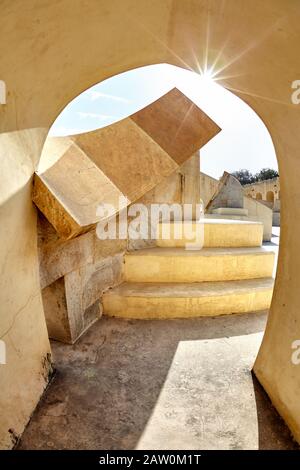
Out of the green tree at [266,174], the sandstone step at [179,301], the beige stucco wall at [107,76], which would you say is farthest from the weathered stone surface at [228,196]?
the green tree at [266,174]

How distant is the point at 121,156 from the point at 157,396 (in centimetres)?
272

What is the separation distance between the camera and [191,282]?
366 cm

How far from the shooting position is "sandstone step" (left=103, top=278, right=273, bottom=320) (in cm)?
319

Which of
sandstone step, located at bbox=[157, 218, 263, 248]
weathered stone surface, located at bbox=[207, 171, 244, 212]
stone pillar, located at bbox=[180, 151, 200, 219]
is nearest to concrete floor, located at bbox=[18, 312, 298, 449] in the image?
sandstone step, located at bbox=[157, 218, 263, 248]

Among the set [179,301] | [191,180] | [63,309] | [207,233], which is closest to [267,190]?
[191,180]

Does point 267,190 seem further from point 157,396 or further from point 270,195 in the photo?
point 157,396

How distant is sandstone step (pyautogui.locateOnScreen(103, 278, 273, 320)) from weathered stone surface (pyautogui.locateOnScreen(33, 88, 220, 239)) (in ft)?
4.09

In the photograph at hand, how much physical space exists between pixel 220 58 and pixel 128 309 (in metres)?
2.92

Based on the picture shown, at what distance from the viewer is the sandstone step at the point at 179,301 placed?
10.5 ft

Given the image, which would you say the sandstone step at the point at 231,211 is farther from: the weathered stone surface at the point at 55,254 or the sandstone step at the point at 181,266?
the weathered stone surface at the point at 55,254

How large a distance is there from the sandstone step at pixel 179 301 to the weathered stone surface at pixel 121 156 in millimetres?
1248

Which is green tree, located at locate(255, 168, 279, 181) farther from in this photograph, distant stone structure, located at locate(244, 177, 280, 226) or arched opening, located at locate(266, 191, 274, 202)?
arched opening, located at locate(266, 191, 274, 202)

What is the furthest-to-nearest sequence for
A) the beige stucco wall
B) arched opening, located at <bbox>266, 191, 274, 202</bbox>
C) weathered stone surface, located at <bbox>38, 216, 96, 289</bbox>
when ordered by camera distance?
arched opening, located at <bbox>266, 191, 274, 202</bbox> → weathered stone surface, located at <bbox>38, 216, 96, 289</bbox> → the beige stucco wall

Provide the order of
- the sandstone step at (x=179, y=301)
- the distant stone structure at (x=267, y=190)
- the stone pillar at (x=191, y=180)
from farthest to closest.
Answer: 1. the distant stone structure at (x=267, y=190)
2. the stone pillar at (x=191, y=180)
3. the sandstone step at (x=179, y=301)
